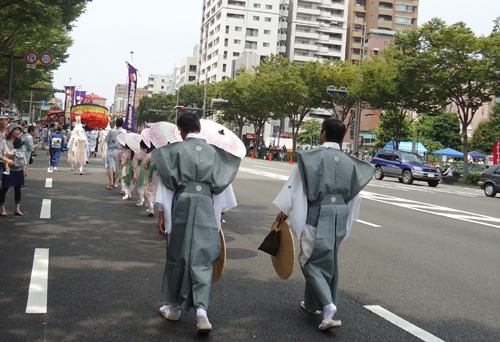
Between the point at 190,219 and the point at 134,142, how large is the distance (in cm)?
709

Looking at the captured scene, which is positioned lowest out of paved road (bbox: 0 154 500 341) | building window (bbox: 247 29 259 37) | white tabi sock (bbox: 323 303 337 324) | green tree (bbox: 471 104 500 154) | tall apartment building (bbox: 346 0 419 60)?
paved road (bbox: 0 154 500 341)

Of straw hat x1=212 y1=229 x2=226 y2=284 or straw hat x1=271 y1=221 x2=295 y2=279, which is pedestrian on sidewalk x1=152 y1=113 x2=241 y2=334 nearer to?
straw hat x1=212 y1=229 x2=226 y2=284

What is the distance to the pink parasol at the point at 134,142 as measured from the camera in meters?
10.7

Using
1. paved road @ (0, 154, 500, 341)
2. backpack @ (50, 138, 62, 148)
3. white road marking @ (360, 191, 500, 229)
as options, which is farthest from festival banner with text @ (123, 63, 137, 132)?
paved road @ (0, 154, 500, 341)

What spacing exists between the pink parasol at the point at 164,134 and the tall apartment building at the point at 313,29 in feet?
296

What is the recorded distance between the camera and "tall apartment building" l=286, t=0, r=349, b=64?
9294cm

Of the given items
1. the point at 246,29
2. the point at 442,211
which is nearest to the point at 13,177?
the point at 442,211

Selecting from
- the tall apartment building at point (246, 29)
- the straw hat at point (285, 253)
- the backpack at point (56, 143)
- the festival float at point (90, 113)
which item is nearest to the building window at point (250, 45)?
the tall apartment building at point (246, 29)

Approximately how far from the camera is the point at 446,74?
96.0 ft

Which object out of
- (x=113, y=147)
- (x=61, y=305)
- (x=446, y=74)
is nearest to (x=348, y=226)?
(x=61, y=305)

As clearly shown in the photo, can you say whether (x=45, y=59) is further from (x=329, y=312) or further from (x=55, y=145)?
(x=329, y=312)

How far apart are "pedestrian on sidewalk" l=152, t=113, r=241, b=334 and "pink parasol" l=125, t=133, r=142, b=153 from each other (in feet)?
22.3

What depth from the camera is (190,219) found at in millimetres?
3994

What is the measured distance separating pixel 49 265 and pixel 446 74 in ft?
89.7
